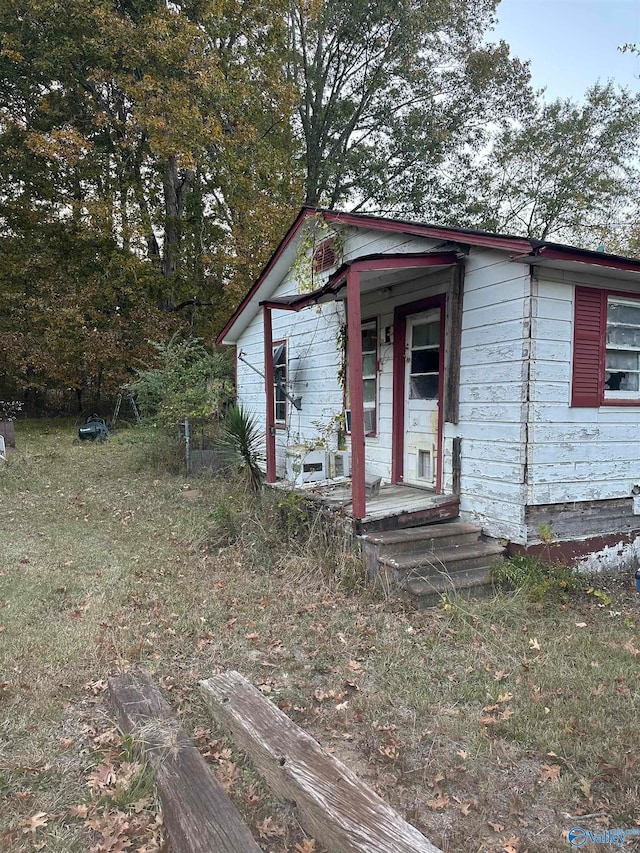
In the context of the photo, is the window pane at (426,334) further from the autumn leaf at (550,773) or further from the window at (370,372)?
the autumn leaf at (550,773)

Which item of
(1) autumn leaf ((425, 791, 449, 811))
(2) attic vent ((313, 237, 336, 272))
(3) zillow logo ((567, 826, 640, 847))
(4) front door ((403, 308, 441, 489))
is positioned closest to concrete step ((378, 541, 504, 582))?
(4) front door ((403, 308, 441, 489))

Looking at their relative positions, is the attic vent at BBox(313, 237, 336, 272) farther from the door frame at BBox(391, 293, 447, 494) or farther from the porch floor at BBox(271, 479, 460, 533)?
the porch floor at BBox(271, 479, 460, 533)

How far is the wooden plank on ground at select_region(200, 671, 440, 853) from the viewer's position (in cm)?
207

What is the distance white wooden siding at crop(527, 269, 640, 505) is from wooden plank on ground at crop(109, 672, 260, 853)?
377 centimetres

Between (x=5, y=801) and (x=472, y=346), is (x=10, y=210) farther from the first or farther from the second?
(x=5, y=801)

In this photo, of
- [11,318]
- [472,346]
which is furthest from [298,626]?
[11,318]

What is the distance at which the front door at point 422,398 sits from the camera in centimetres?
634

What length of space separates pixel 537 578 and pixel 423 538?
42.8 inches

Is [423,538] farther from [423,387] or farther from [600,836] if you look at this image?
[600,836]

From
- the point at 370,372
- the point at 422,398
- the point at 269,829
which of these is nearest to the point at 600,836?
the point at 269,829

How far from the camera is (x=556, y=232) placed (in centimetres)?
2238

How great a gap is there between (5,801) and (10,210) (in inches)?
831

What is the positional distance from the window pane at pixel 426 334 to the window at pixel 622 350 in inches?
71.2

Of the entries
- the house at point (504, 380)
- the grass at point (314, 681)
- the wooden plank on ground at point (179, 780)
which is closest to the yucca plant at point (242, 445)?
the grass at point (314, 681)
